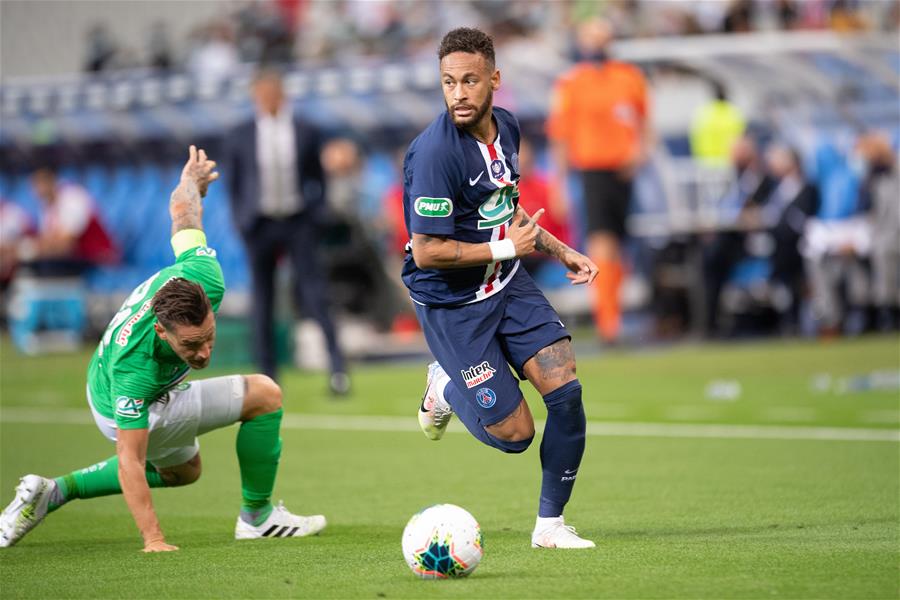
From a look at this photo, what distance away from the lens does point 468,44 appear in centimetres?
650

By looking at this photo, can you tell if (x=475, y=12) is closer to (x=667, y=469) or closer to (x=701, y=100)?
(x=701, y=100)

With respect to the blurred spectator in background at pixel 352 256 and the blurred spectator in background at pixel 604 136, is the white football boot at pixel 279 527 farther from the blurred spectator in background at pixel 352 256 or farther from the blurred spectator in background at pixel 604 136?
the blurred spectator in background at pixel 352 256

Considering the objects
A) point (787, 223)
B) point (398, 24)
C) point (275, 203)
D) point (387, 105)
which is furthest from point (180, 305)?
point (398, 24)

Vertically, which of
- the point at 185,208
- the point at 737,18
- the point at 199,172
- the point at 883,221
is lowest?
the point at 883,221

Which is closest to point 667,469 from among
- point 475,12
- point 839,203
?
point 839,203

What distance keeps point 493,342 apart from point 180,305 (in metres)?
1.36

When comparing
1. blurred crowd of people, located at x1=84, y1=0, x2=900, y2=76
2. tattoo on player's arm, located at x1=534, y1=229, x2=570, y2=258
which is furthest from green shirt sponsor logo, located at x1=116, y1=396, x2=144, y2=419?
blurred crowd of people, located at x1=84, y1=0, x2=900, y2=76

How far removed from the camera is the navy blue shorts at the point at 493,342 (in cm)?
661

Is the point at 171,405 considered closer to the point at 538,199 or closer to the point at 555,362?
the point at 555,362

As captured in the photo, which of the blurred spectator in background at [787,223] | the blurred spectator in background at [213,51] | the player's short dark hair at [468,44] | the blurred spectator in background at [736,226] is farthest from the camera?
the blurred spectator in background at [213,51]

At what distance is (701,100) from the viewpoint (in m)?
20.7

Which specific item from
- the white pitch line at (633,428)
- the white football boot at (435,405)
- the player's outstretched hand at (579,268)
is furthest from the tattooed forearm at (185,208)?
the white pitch line at (633,428)

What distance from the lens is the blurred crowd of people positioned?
2275 cm

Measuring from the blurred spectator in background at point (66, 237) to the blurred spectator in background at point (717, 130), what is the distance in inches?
340
